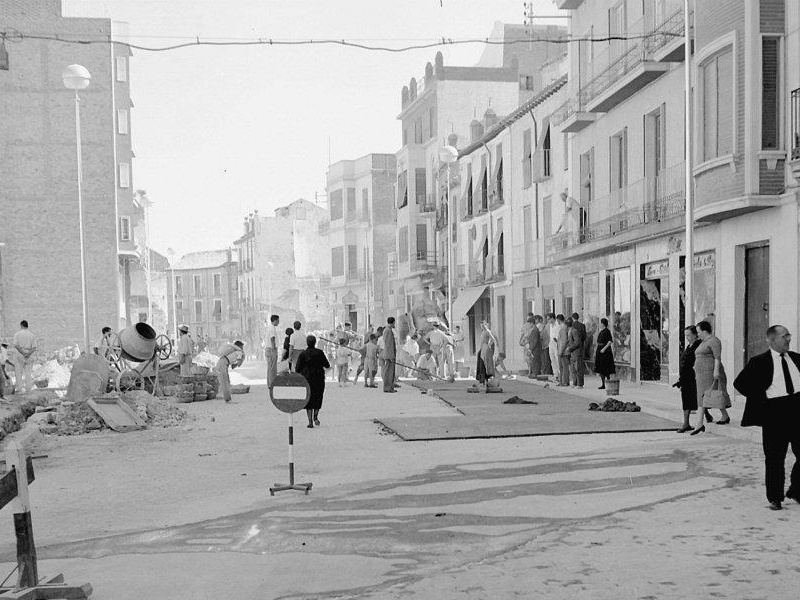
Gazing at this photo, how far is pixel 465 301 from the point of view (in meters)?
46.3

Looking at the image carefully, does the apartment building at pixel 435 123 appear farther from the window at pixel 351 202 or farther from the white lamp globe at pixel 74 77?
the white lamp globe at pixel 74 77

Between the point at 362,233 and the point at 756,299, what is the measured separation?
5008 centimetres

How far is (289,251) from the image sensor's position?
89.8 m

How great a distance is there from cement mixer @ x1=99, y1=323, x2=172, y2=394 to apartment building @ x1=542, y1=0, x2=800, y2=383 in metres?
11.7

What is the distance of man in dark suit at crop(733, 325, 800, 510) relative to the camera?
8602mm

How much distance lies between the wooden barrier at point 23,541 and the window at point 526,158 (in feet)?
110

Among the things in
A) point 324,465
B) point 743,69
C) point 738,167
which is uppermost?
point 743,69

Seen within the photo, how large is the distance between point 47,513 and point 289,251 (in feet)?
Answer: 266

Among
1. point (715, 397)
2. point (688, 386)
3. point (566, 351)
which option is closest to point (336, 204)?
point (566, 351)

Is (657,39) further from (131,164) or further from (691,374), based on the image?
(131,164)

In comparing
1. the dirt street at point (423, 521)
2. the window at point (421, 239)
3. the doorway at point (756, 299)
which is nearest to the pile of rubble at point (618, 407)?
the doorway at point (756, 299)

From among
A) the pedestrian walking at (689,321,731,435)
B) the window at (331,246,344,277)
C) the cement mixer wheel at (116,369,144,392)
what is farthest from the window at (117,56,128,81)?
the pedestrian walking at (689,321,731,435)

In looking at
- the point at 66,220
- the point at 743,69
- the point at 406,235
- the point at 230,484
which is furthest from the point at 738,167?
the point at 406,235

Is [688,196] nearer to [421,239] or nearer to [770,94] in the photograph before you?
[770,94]
